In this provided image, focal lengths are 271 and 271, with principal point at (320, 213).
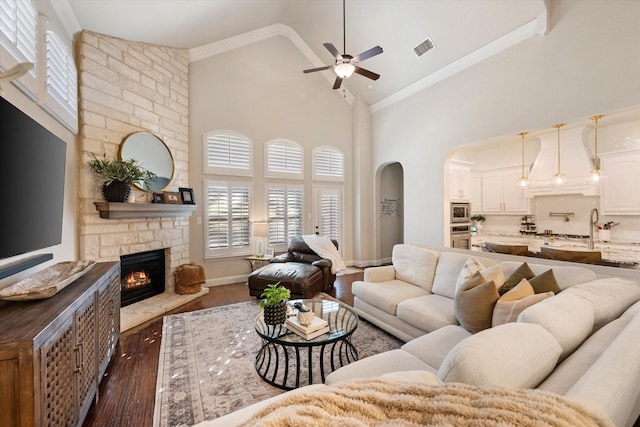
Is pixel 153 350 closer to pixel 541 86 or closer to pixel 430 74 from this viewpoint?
pixel 541 86

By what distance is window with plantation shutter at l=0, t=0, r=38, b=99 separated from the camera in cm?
171

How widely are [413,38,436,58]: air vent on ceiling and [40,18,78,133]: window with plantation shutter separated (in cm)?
484

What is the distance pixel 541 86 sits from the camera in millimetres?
3555

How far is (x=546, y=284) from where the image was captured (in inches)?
75.4

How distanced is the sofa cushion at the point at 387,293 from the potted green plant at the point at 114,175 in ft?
10.3

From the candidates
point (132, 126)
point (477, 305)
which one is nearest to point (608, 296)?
point (477, 305)

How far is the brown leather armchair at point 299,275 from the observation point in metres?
3.84

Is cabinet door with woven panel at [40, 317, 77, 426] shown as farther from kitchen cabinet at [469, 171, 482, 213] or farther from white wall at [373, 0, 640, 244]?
kitchen cabinet at [469, 171, 482, 213]

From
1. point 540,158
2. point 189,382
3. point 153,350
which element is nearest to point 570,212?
point 540,158

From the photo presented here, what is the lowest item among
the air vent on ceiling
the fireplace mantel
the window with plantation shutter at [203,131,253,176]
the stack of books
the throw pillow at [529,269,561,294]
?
the stack of books

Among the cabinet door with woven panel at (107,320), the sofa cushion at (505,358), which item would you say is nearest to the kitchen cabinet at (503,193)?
the sofa cushion at (505,358)

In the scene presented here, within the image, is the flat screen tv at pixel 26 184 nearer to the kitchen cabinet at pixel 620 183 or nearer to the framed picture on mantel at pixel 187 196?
the framed picture on mantel at pixel 187 196

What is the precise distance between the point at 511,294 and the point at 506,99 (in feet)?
10.9

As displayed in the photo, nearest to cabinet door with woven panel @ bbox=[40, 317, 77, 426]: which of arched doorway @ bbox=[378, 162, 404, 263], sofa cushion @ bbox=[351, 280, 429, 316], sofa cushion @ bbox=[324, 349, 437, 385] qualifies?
sofa cushion @ bbox=[324, 349, 437, 385]
